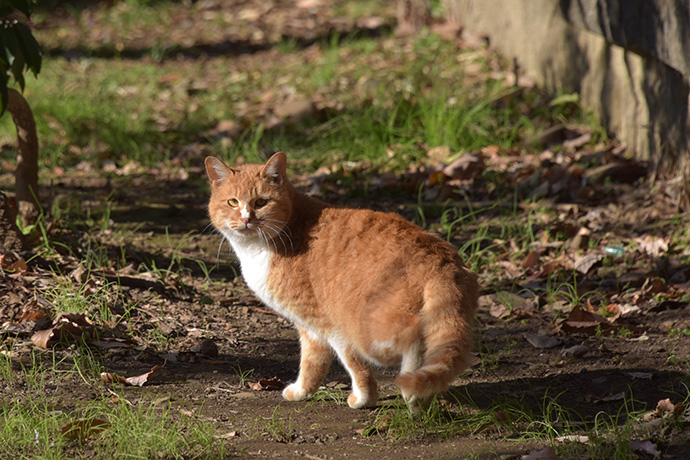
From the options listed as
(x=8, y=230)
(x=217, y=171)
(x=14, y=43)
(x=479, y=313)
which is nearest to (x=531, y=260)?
(x=479, y=313)

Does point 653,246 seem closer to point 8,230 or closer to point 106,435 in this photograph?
point 106,435

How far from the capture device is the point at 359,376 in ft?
10.7

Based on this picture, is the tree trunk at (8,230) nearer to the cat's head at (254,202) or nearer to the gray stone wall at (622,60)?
the cat's head at (254,202)

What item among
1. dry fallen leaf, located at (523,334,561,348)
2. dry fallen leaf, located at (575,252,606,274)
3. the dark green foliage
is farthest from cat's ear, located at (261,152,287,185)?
dry fallen leaf, located at (575,252,606,274)

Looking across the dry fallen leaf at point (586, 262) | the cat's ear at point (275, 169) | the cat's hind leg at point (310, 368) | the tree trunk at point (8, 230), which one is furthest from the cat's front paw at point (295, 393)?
the dry fallen leaf at point (586, 262)

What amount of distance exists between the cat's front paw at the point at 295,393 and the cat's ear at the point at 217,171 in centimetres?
98

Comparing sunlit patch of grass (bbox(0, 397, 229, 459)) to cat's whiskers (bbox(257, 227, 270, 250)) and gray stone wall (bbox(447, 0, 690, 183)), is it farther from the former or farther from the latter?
→ gray stone wall (bbox(447, 0, 690, 183))

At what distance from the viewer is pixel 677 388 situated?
10.9 feet

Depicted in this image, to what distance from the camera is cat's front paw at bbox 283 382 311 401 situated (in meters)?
3.39

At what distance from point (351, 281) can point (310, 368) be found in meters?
0.53

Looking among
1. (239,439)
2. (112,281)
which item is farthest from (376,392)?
(112,281)

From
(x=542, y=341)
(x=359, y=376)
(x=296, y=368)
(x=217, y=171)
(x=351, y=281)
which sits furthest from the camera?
(x=542, y=341)

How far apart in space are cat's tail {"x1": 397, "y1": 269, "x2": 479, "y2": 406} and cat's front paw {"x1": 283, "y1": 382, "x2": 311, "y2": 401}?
54 cm

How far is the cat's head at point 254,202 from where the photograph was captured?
337cm
